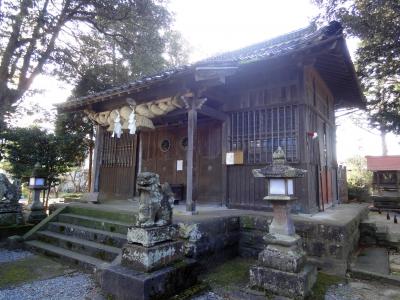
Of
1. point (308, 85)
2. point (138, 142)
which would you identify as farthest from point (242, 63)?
point (138, 142)

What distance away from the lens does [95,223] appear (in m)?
6.78

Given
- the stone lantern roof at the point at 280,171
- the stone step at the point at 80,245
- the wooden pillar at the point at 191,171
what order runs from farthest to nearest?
the wooden pillar at the point at 191,171 → the stone step at the point at 80,245 → the stone lantern roof at the point at 280,171

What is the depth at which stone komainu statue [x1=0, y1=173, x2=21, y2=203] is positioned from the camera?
318 inches

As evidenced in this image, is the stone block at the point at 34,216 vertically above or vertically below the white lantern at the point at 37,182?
below

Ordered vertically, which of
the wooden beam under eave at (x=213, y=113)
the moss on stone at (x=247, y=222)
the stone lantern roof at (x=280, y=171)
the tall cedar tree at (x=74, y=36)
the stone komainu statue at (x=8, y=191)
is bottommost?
the moss on stone at (x=247, y=222)

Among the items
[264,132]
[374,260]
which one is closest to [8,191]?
[264,132]

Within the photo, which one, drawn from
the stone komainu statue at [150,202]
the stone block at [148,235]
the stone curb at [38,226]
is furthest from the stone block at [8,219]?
the stone komainu statue at [150,202]

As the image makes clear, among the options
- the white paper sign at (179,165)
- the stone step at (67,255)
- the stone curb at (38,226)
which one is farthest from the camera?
the white paper sign at (179,165)

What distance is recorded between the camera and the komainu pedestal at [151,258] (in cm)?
380

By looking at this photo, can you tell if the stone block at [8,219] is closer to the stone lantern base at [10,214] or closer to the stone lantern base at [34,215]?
the stone lantern base at [10,214]

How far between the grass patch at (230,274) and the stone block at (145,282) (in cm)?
64

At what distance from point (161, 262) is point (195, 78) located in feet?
13.2

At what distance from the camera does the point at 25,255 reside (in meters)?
6.57

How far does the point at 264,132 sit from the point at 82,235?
5377mm
